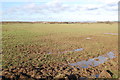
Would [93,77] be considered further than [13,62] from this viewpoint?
No

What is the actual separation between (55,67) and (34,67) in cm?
153

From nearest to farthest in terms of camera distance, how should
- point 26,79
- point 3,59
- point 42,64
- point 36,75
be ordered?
point 26,79
point 36,75
point 42,64
point 3,59

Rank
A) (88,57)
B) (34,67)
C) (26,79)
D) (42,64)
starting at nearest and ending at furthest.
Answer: (26,79) < (34,67) < (42,64) < (88,57)

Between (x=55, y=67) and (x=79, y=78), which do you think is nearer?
(x=79, y=78)

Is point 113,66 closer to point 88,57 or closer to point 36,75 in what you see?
point 88,57

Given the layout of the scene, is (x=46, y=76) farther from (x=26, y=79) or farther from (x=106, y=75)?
(x=106, y=75)

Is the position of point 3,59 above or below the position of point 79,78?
above

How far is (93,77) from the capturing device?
7.63 metres

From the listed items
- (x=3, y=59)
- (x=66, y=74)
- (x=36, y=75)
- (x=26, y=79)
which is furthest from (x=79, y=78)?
(x=3, y=59)

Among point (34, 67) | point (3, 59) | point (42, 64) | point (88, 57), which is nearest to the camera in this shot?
point (34, 67)

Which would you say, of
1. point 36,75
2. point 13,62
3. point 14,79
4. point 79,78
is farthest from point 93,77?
point 13,62

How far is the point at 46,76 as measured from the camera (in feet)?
24.4

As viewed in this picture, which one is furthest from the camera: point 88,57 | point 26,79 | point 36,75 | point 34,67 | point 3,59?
point 88,57

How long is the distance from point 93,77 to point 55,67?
2.80 m
